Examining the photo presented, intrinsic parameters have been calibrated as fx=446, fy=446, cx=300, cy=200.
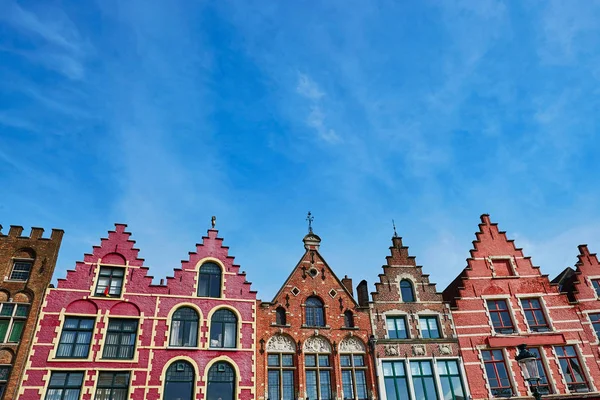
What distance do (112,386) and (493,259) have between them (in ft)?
68.0

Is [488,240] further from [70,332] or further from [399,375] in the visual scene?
[70,332]

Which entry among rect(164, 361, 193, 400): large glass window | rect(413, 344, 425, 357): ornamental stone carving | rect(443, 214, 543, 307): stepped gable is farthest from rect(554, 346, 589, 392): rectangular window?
rect(164, 361, 193, 400): large glass window

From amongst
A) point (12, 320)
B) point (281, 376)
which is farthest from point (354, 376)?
point (12, 320)

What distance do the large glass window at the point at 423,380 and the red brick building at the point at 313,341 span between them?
2.09 m

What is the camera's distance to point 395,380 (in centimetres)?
2153

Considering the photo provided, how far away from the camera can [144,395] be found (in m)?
18.8

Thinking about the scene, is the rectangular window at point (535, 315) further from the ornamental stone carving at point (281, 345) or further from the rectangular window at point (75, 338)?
the rectangular window at point (75, 338)

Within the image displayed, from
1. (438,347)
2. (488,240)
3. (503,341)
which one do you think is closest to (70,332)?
(438,347)

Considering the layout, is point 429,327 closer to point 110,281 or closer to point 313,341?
point 313,341

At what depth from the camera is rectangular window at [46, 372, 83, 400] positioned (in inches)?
715

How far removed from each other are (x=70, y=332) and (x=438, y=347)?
57.0ft

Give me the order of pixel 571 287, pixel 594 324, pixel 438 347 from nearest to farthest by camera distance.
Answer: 1. pixel 438 347
2. pixel 594 324
3. pixel 571 287

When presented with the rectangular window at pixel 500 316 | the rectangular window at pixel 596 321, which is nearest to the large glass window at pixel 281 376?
the rectangular window at pixel 500 316

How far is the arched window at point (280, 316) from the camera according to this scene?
2206cm
